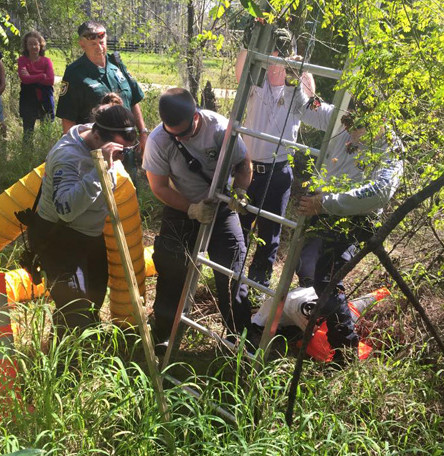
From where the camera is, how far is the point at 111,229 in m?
3.97

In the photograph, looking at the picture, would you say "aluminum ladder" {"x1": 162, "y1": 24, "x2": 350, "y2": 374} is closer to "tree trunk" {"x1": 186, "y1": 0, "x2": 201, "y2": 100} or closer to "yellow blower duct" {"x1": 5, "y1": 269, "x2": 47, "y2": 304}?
"yellow blower duct" {"x1": 5, "y1": 269, "x2": 47, "y2": 304}

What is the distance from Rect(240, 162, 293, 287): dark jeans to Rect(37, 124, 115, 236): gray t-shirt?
133 cm

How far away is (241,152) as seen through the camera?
353 cm

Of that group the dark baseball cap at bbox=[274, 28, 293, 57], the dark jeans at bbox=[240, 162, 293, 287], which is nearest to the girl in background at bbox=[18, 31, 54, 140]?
the dark jeans at bbox=[240, 162, 293, 287]

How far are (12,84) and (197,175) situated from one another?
737 cm

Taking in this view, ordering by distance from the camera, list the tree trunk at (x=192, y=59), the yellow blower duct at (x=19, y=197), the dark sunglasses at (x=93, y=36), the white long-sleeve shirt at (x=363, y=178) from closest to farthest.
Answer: the white long-sleeve shirt at (x=363, y=178) → the yellow blower duct at (x=19, y=197) → the dark sunglasses at (x=93, y=36) → the tree trunk at (x=192, y=59)

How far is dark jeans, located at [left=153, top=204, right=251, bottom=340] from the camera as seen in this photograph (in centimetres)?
367

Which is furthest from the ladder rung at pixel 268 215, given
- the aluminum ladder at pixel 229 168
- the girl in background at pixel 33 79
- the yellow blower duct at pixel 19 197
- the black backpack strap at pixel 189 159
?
the girl in background at pixel 33 79

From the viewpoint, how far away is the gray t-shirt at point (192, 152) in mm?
3600

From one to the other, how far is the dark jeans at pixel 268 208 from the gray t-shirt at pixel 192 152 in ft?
2.16

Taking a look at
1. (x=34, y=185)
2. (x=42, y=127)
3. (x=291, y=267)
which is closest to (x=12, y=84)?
(x=42, y=127)

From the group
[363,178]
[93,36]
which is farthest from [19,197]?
[363,178]

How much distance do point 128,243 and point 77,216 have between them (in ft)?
2.39

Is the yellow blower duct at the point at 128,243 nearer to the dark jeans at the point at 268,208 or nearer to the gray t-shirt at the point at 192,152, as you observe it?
the gray t-shirt at the point at 192,152
